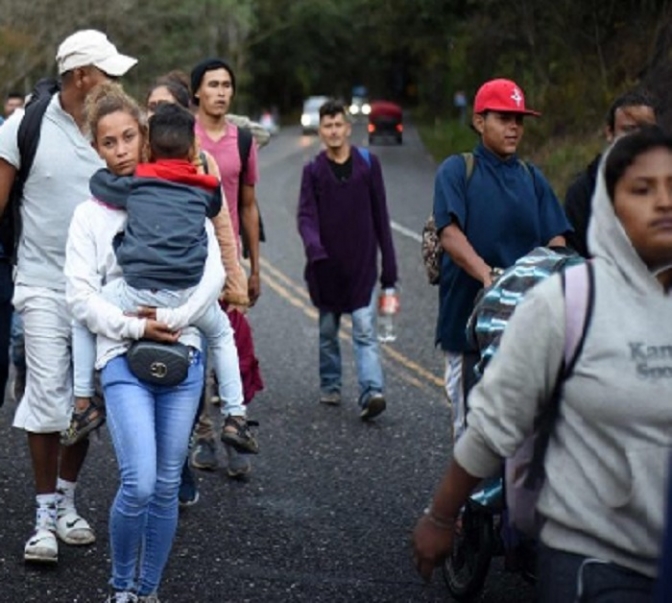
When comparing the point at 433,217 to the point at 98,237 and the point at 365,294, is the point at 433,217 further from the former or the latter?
the point at 365,294

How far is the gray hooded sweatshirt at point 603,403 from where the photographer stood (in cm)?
349

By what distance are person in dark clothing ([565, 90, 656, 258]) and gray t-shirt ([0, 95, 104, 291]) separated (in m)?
1.86

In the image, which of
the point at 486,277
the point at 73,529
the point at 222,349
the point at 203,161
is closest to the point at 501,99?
the point at 486,277

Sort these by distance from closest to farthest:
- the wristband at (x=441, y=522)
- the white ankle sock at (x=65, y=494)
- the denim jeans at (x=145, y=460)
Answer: the wristband at (x=441, y=522), the denim jeans at (x=145, y=460), the white ankle sock at (x=65, y=494)

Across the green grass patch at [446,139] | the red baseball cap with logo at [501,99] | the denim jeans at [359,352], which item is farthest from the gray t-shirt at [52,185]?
the green grass patch at [446,139]

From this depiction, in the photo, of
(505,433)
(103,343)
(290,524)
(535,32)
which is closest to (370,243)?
(290,524)

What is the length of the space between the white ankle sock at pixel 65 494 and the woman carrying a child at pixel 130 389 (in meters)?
0.93

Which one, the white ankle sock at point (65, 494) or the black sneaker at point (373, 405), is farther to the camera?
the black sneaker at point (373, 405)

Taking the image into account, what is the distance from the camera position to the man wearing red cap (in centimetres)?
664

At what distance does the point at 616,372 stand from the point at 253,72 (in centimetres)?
9633

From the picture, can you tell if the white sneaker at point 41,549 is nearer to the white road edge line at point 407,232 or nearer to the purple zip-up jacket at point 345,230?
the purple zip-up jacket at point 345,230

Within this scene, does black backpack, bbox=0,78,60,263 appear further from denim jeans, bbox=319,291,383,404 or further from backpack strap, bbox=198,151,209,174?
denim jeans, bbox=319,291,383,404

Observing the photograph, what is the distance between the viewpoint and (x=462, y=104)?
54.7 metres

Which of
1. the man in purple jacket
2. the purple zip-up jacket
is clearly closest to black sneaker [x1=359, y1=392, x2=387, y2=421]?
the man in purple jacket
